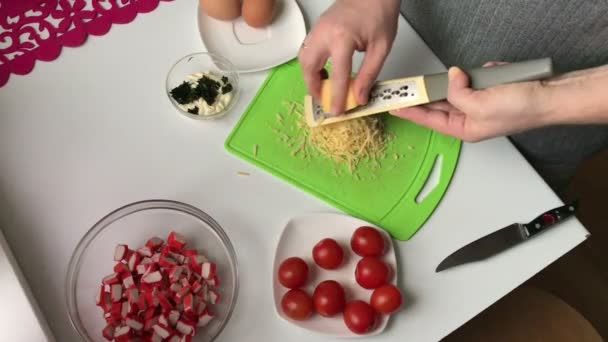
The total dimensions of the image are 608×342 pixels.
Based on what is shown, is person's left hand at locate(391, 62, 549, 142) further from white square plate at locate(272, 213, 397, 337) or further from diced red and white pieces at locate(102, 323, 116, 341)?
diced red and white pieces at locate(102, 323, 116, 341)

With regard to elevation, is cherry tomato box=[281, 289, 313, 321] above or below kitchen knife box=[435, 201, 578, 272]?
above

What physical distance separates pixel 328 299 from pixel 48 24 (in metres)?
0.75

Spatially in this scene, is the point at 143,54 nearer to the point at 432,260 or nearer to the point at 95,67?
the point at 95,67

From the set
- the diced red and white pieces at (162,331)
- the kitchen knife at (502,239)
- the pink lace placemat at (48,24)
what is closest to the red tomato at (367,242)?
the kitchen knife at (502,239)

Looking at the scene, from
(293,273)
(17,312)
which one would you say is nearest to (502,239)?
(293,273)

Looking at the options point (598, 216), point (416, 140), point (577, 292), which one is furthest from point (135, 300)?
point (598, 216)

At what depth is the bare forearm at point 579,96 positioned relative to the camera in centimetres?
85

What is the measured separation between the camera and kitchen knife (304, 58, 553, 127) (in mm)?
852

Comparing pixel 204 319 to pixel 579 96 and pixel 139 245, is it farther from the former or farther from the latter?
pixel 579 96

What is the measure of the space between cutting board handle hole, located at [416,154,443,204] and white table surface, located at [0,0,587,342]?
3 cm

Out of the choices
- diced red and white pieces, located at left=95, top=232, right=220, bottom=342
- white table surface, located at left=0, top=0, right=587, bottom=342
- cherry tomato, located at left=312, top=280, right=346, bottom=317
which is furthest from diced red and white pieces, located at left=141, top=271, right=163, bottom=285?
cherry tomato, located at left=312, top=280, right=346, bottom=317

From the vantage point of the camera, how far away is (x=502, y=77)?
875mm

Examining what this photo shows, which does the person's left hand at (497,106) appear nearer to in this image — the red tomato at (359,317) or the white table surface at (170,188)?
→ the white table surface at (170,188)

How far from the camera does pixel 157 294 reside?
2.94ft
